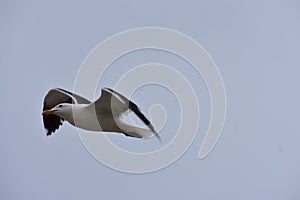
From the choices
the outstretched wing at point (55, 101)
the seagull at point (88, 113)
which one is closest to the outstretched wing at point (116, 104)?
the seagull at point (88, 113)

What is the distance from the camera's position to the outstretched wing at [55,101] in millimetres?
2168

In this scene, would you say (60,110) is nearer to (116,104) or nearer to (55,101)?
(55,101)

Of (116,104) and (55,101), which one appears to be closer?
(116,104)

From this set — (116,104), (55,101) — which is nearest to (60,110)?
(55,101)

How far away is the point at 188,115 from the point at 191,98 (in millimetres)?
73

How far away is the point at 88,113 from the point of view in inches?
83.4

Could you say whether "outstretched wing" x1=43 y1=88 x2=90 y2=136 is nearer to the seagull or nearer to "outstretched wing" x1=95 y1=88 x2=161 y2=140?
the seagull

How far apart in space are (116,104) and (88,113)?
0.66 feet

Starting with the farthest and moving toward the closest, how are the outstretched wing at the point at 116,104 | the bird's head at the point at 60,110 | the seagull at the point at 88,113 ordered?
1. the bird's head at the point at 60,110
2. the seagull at the point at 88,113
3. the outstretched wing at the point at 116,104

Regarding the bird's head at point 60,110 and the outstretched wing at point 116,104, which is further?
the bird's head at point 60,110

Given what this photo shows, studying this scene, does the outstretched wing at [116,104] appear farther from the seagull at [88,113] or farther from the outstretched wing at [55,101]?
the outstretched wing at [55,101]

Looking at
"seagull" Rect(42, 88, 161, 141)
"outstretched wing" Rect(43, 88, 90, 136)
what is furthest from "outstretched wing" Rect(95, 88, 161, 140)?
"outstretched wing" Rect(43, 88, 90, 136)

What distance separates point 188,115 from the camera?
233 centimetres

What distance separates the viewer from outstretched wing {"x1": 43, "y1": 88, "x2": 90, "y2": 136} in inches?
85.4
